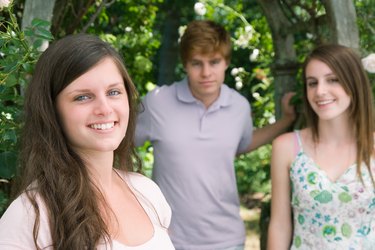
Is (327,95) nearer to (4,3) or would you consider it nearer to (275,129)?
(275,129)

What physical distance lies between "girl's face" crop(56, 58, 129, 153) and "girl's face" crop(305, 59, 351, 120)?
1.06 metres

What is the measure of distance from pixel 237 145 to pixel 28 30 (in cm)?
113

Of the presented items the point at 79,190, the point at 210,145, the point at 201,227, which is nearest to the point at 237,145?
the point at 210,145

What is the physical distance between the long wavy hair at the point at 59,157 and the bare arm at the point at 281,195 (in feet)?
3.52

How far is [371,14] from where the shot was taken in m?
2.96

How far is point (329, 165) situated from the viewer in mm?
2385

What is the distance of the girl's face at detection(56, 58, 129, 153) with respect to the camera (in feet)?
4.82

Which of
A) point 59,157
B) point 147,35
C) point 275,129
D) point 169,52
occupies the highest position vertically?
point 147,35

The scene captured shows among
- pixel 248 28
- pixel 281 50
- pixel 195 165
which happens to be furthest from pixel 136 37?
pixel 195 165

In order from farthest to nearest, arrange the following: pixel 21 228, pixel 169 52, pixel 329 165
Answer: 1. pixel 169 52
2. pixel 329 165
3. pixel 21 228

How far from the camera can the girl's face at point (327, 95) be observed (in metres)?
2.33

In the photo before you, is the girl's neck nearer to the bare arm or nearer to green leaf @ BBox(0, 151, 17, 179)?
the bare arm

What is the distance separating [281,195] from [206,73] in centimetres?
60

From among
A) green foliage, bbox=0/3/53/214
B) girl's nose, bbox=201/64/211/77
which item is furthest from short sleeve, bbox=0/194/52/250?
girl's nose, bbox=201/64/211/77
